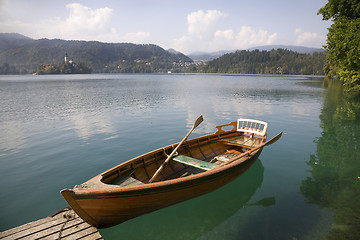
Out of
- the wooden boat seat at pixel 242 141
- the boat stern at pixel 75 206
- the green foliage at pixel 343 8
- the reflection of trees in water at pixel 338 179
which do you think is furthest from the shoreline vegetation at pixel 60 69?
the boat stern at pixel 75 206

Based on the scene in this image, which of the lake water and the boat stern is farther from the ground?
the boat stern

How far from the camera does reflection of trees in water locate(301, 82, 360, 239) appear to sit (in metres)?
7.09

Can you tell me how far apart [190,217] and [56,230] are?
4261 mm

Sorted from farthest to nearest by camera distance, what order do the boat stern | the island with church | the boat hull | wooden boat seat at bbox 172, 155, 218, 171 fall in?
the island with church
wooden boat seat at bbox 172, 155, 218, 171
the boat hull
the boat stern

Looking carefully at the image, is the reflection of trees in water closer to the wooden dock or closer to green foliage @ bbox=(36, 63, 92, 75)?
the wooden dock

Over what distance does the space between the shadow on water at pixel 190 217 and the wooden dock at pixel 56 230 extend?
78 centimetres

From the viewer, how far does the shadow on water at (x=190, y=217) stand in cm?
688

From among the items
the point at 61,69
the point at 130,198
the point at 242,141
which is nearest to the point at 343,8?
the point at 242,141

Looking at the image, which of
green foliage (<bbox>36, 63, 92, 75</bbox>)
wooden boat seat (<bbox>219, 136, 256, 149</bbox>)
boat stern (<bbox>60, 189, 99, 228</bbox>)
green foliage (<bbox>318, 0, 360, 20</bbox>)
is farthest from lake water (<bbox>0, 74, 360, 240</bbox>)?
green foliage (<bbox>36, 63, 92, 75</bbox>)

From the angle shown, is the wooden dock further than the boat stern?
Yes

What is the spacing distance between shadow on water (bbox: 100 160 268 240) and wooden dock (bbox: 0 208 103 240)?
2.56ft

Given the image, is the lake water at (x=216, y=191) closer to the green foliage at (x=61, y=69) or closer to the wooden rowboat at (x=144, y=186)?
the wooden rowboat at (x=144, y=186)

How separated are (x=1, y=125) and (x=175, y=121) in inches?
648

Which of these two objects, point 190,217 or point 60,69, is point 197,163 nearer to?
point 190,217
